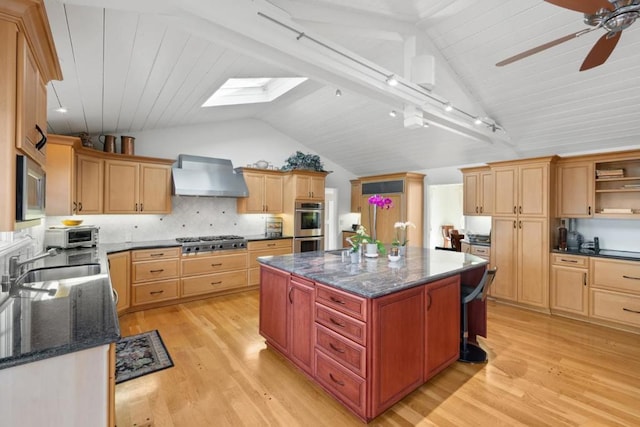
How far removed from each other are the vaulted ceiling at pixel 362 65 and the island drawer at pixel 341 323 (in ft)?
6.24

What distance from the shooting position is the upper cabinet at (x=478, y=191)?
15.6ft

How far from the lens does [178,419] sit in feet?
6.64

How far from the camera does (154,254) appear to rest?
4.19 m

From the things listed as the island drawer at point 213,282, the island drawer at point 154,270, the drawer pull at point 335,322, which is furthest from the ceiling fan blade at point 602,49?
the island drawer at point 154,270

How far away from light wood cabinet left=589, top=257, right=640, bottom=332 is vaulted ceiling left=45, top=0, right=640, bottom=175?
162 centimetres

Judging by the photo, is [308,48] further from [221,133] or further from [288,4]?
[221,133]

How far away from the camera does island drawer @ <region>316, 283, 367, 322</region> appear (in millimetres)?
1944

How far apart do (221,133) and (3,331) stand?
4.62 m

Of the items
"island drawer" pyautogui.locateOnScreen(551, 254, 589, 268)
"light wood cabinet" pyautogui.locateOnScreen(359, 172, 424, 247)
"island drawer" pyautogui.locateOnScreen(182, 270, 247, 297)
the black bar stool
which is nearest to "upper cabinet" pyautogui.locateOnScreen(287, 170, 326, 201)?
"light wood cabinet" pyautogui.locateOnScreen(359, 172, 424, 247)

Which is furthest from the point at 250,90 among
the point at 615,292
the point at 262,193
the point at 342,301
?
the point at 615,292

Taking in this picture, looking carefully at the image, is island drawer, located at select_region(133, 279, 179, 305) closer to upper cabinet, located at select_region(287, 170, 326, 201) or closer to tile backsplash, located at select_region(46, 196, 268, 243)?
tile backsplash, located at select_region(46, 196, 268, 243)

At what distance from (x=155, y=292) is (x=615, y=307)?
19.6 feet

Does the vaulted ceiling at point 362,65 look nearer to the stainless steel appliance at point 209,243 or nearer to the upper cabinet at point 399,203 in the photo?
the upper cabinet at point 399,203

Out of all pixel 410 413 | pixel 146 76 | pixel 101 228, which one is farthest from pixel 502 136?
pixel 101 228
